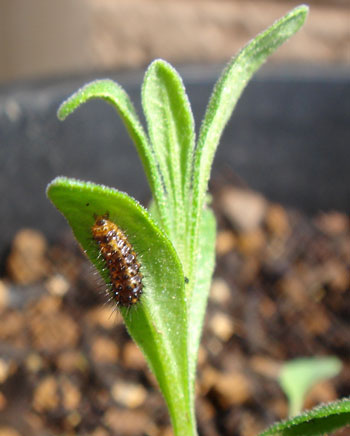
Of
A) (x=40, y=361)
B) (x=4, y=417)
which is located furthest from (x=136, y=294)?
(x=40, y=361)

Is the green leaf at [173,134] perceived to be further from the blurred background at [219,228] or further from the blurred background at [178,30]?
the blurred background at [178,30]

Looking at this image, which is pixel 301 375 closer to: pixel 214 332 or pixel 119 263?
pixel 214 332

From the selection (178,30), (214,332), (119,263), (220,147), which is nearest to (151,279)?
(119,263)

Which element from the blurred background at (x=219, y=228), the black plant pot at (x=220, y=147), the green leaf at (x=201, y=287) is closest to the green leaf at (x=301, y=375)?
the blurred background at (x=219, y=228)

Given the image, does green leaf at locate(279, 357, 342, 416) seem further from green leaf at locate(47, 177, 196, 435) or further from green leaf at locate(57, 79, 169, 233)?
green leaf at locate(57, 79, 169, 233)

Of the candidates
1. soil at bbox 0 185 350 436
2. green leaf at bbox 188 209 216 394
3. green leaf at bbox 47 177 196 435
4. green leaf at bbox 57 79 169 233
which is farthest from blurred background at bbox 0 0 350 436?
green leaf at bbox 57 79 169 233

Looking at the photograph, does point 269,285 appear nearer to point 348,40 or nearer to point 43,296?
point 43,296

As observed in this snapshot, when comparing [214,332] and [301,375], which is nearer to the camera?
[301,375]
